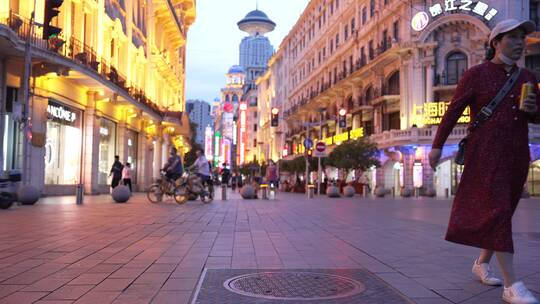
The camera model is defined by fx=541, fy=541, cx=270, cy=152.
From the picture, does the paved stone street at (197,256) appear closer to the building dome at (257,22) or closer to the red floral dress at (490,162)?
the red floral dress at (490,162)

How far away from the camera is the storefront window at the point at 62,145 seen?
21.3 meters

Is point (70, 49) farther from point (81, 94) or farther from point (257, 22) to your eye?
point (257, 22)

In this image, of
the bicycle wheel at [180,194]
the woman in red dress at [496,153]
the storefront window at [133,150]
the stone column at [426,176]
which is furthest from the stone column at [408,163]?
the woman in red dress at [496,153]

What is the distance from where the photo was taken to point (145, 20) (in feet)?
126

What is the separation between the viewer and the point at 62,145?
2278 cm

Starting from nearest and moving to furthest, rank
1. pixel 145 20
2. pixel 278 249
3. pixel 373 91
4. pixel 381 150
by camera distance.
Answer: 1. pixel 278 249
2. pixel 145 20
3. pixel 381 150
4. pixel 373 91

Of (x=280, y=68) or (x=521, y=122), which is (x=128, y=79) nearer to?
(x=521, y=122)

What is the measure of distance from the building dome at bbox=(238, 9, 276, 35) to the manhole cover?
154880 mm

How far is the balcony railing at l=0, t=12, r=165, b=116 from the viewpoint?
1752cm

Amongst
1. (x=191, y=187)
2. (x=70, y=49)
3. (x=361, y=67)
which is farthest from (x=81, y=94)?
(x=361, y=67)

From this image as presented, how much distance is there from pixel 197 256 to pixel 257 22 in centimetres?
15543

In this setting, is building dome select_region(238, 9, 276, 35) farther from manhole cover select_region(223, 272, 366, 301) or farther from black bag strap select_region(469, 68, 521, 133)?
black bag strap select_region(469, 68, 521, 133)

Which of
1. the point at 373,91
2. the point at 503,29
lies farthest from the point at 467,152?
the point at 373,91

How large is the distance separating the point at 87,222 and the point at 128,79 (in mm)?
24224
